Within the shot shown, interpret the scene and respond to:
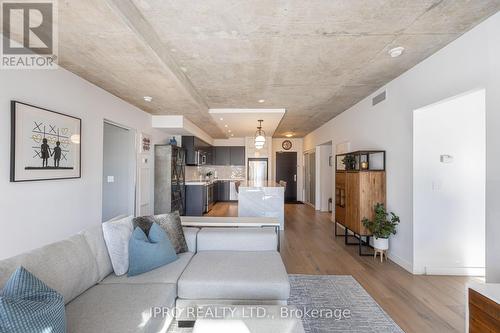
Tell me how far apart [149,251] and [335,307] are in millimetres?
1824

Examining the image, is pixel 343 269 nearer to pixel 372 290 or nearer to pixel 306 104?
pixel 372 290

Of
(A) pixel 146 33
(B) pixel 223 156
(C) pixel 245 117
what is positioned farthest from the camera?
(B) pixel 223 156

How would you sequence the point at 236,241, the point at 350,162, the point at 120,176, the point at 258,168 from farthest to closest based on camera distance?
the point at 258,168 → the point at 120,176 → the point at 350,162 → the point at 236,241

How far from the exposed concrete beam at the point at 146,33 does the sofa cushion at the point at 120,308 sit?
6.82 ft

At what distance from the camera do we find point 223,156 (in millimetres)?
9367

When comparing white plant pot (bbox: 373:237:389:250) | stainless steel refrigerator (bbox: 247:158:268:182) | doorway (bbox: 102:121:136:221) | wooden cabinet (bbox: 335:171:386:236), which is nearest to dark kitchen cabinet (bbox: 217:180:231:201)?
stainless steel refrigerator (bbox: 247:158:268:182)

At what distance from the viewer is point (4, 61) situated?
89.7 inches

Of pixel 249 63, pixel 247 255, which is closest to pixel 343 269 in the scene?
pixel 247 255

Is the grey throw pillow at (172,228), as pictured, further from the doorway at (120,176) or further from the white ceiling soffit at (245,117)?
the white ceiling soffit at (245,117)

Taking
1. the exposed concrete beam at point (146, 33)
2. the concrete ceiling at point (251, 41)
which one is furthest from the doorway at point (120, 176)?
the exposed concrete beam at point (146, 33)

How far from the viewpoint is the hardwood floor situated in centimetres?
219

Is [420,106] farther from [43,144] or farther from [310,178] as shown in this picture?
[310,178]

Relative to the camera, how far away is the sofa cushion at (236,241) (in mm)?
2605

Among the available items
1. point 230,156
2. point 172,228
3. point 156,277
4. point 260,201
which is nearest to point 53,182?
point 172,228
